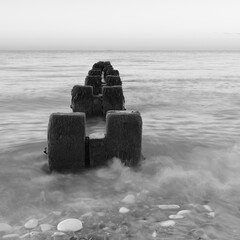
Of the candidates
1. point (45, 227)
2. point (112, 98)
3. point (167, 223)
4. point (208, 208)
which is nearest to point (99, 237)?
point (45, 227)

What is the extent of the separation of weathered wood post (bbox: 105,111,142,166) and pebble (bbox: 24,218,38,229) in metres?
1.40

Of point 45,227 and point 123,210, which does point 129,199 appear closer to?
point 123,210

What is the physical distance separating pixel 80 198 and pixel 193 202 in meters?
1.22

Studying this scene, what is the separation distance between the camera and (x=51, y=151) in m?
4.42

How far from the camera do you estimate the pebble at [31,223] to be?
11.0 feet

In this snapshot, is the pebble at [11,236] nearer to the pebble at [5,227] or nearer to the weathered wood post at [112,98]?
the pebble at [5,227]

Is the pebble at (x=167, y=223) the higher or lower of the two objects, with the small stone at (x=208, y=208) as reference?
higher

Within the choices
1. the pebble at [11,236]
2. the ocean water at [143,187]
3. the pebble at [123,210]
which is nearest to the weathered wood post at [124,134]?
the ocean water at [143,187]

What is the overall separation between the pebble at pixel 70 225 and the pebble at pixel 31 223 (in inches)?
9.2

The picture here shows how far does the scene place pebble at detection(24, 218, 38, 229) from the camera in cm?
335

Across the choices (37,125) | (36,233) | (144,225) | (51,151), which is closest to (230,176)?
(144,225)

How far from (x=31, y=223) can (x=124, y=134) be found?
5.26 ft

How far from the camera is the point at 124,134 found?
4.51 metres

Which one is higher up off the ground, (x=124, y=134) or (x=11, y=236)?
(x=124, y=134)
